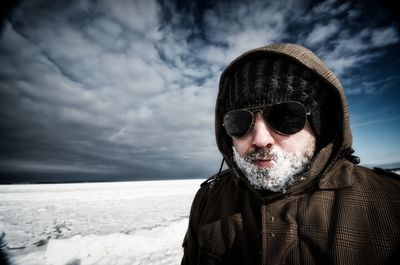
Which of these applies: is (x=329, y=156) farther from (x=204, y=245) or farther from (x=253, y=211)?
(x=204, y=245)

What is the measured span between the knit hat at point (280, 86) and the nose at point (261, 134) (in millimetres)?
140

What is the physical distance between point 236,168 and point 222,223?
411 millimetres

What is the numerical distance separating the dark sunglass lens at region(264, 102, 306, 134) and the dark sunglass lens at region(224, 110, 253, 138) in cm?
13

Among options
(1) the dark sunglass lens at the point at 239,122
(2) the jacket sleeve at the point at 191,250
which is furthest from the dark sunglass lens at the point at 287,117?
(2) the jacket sleeve at the point at 191,250

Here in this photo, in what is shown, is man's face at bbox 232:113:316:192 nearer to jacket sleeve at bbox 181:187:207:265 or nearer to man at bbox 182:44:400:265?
man at bbox 182:44:400:265

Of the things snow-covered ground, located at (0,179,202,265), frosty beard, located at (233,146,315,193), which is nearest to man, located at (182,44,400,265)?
frosty beard, located at (233,146,315,193)

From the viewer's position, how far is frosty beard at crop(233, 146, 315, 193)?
119cm

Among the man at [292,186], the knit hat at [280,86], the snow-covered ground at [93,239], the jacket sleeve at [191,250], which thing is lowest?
the snow-covered ground at [93,239]

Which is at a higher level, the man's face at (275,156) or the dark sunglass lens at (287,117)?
the dark sunglass lens at (287,117)

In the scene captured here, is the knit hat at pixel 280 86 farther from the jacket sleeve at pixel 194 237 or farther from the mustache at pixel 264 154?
the jacket sleeve at pixel 194 237

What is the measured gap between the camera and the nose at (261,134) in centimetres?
129

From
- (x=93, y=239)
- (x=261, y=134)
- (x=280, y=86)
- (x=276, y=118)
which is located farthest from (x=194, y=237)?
(x=93, y=239)

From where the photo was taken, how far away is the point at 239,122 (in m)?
1.46

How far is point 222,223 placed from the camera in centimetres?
137
